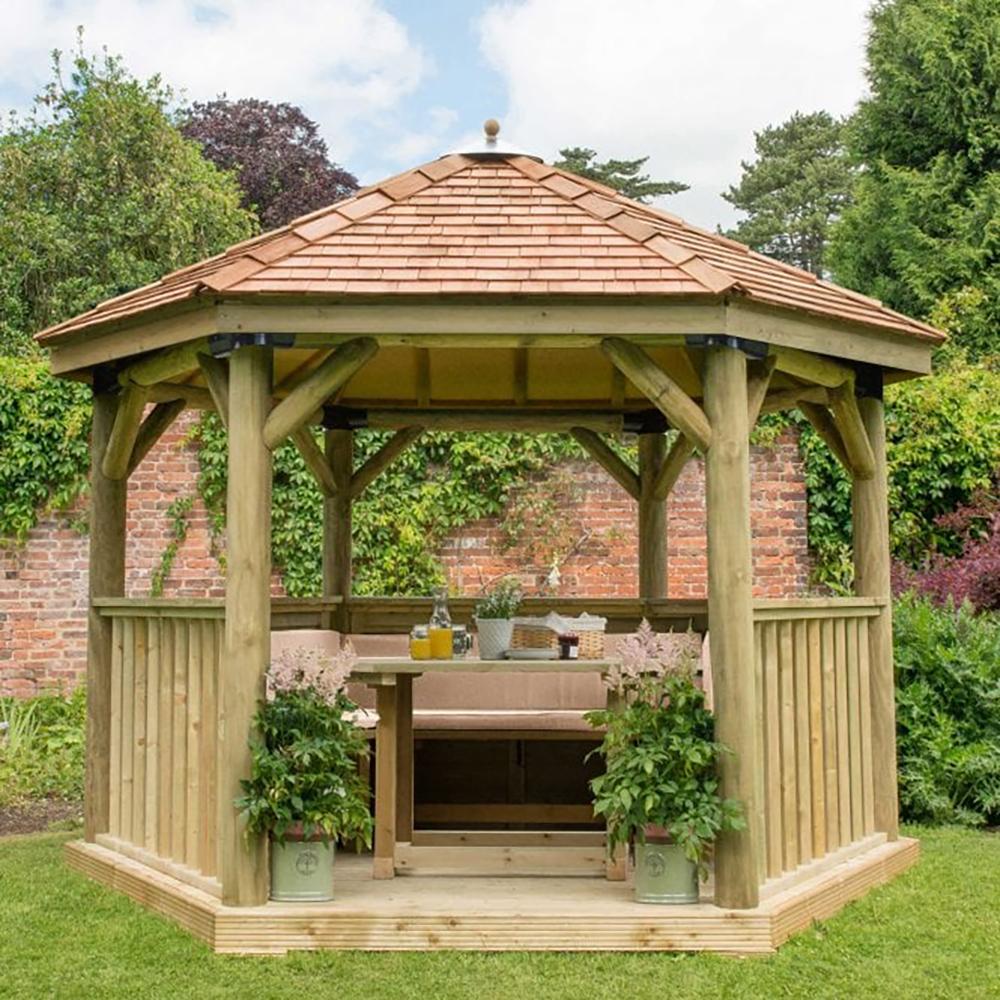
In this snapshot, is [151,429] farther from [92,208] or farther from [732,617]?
[92,208]

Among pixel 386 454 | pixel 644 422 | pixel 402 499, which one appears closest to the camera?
pixel 386 454

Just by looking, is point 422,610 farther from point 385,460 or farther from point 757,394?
point 757,394

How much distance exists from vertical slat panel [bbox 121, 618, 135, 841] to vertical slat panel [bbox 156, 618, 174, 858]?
0.31 m

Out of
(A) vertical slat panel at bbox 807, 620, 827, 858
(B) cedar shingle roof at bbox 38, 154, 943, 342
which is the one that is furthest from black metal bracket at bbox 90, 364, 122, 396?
(A) vertical slat panel at bbox 807, 620, 827, 858

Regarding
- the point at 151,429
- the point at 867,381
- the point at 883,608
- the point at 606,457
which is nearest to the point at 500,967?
the point at 883,608

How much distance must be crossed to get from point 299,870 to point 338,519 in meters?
3.78

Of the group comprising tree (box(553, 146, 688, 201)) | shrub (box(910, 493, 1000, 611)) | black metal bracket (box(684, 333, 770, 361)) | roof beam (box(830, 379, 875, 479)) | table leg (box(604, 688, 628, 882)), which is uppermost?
tree (box(553, 146, 688, 201))

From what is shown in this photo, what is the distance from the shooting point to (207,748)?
19.9ft

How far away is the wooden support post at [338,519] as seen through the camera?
9.22m

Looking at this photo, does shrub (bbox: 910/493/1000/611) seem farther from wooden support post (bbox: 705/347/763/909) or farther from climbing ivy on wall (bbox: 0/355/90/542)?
climbing ivy on wall (bbox: 0/355/90/542)

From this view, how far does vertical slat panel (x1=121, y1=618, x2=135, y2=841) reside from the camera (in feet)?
22.0

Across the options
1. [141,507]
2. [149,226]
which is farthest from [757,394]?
[149,226]

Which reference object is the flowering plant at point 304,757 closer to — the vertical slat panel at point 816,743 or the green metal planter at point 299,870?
the green metal planter at point 299,870

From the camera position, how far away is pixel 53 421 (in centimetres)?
1126
